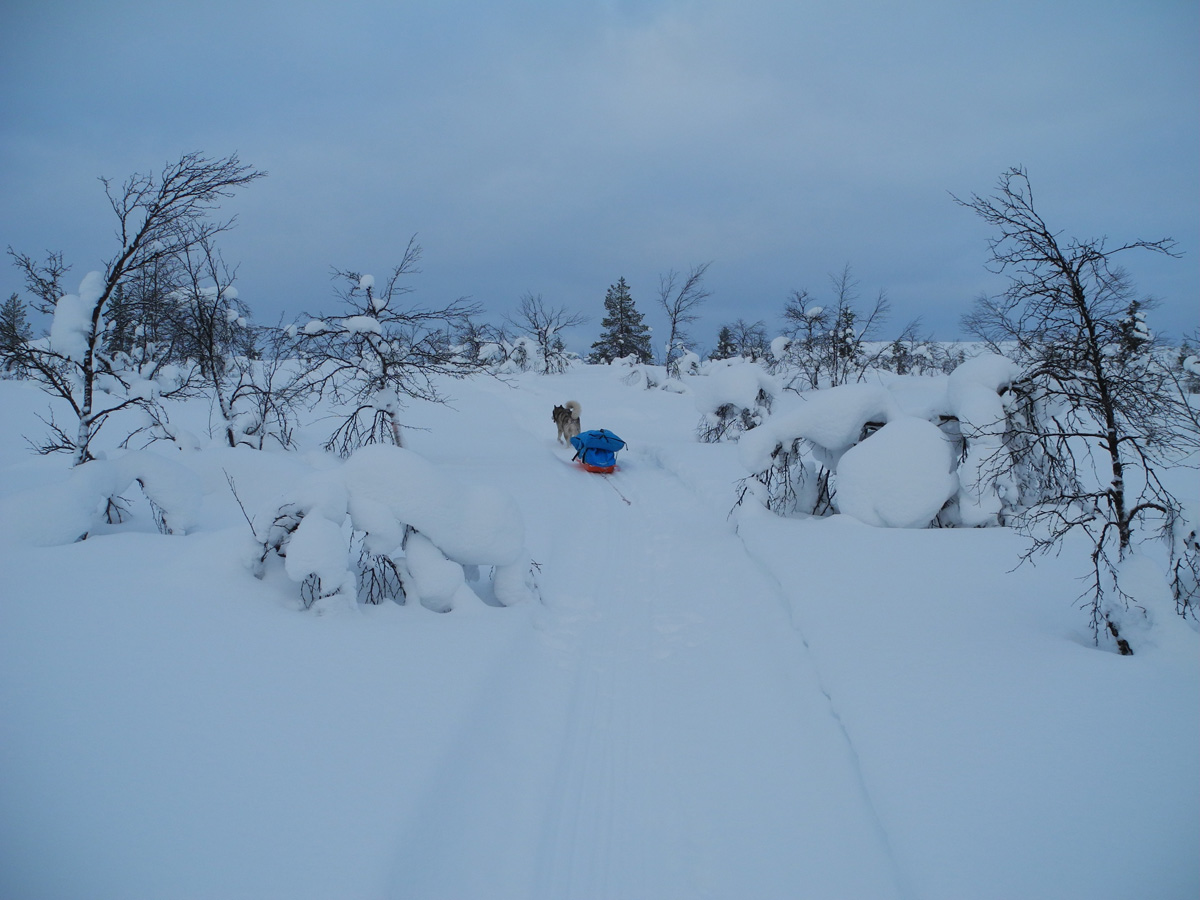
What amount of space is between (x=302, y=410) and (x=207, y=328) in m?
10.5

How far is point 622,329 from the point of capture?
155 ft

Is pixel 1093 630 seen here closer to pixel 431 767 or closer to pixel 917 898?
pixel 917 898

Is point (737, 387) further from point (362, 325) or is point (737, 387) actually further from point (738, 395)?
point (362, 325)

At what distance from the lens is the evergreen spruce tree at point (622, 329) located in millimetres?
46200

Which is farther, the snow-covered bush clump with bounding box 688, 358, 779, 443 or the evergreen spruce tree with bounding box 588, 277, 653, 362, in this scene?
the evergreen spruce tree with bounding box 588, 277, 653, 362

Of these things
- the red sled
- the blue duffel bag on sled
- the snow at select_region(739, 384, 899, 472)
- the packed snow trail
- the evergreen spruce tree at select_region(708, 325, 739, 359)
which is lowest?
the packed snow trail

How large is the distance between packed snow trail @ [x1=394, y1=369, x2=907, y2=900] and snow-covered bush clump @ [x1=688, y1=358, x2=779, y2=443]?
9.28 m

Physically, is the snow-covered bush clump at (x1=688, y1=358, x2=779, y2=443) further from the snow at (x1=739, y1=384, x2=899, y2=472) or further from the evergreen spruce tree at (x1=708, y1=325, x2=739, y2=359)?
the evergreen spruce tree at (x1=708, y1=325, x2=739, y2=359)

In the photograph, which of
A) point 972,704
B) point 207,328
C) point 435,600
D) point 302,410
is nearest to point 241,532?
point 435,600

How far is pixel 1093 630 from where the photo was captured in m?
4.11

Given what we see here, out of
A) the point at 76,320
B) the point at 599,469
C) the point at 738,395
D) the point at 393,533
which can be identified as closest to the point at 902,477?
the point at 393,533

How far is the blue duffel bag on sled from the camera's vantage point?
13188 millimetres

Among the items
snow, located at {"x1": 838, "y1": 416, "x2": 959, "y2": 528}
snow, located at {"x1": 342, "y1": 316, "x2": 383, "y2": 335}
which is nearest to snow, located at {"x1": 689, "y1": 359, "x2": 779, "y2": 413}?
snow, located at {"x1": 838, "y1": 416, "x2": 959, "y2": 528}

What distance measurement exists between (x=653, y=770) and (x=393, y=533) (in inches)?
110
